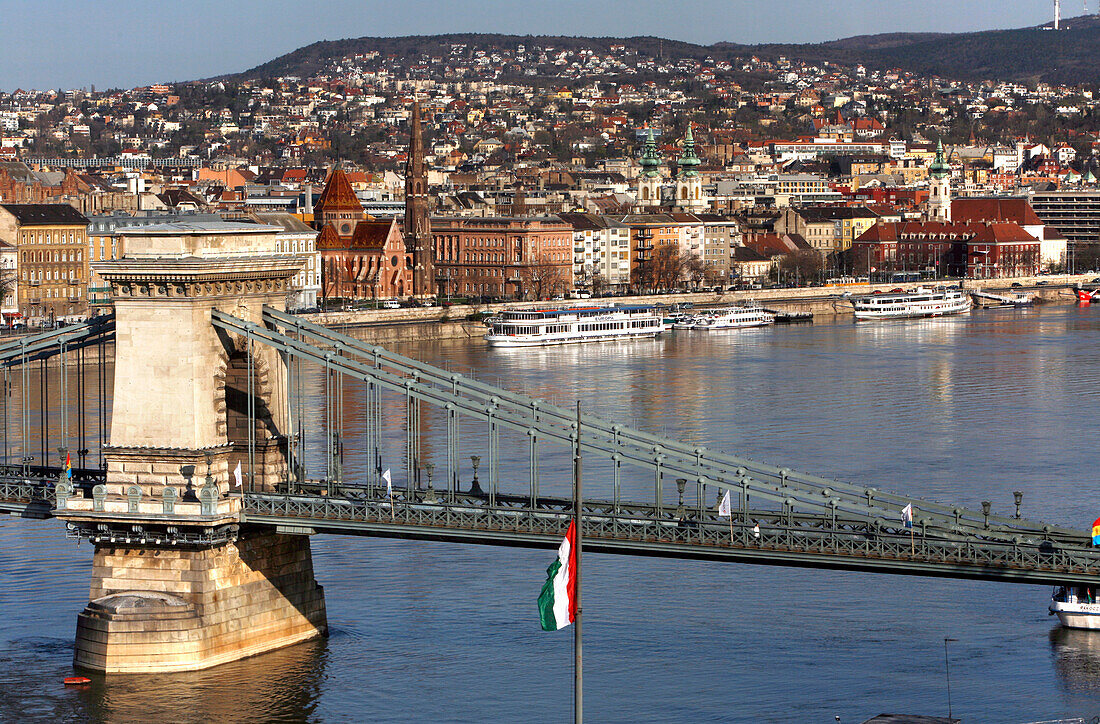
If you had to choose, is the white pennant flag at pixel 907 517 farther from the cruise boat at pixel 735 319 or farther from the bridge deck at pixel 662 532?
the cruise boat at pixel 735 319

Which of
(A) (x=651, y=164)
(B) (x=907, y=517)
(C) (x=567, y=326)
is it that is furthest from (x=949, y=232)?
(B) (x=907, y=517)

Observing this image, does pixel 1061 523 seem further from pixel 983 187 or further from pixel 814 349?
pixel 983 187

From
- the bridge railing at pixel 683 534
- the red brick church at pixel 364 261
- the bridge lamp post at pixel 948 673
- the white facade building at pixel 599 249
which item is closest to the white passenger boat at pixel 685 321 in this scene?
the red brick church at pixel 364 261

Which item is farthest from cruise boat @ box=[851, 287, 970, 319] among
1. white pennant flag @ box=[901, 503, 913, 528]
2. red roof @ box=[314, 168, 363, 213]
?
white pennant flag @ box=[901, 503, 913, 528]

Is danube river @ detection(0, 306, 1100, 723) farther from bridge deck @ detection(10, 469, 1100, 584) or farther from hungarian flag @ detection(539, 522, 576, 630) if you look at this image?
hungarian flag @ detection(539, 522, 576, 630)

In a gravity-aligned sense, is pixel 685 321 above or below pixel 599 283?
below

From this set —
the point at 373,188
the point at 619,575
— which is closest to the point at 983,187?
the point at 373,188

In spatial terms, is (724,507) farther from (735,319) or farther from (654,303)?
(654,303)
